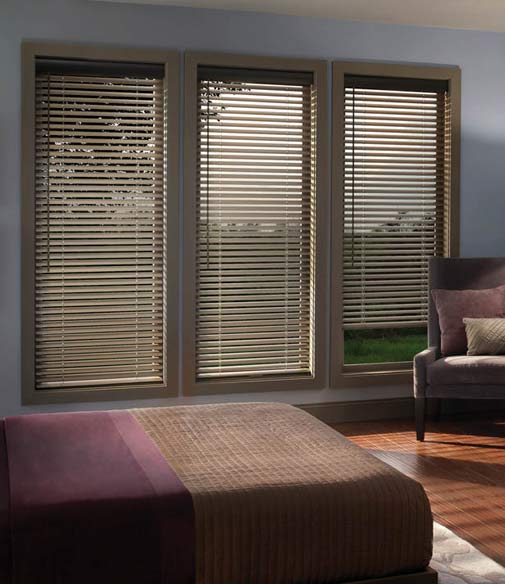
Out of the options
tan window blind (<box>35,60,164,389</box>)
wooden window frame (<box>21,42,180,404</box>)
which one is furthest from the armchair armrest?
tan window blind (<box>35,60,164,389</box>)

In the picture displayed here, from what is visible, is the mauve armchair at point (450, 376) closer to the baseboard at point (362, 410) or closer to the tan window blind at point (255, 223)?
the baseboard at point (362, 410)

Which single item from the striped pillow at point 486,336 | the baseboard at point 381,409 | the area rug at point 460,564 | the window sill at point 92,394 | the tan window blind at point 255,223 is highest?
the tan window blind at point 255,223

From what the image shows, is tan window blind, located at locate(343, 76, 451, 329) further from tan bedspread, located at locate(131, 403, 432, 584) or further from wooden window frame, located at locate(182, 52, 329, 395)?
tan bedspread, located at locate(131, 403, 432, 584)

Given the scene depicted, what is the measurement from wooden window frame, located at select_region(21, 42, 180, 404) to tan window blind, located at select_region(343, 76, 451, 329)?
1220 millimetres

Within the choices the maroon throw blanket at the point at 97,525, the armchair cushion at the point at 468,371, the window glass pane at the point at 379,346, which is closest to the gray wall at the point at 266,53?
the armchair cushion at the point at 468,371

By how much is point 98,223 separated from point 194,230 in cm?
62

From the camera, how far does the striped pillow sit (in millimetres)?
5145

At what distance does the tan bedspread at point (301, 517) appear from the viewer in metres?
2.34

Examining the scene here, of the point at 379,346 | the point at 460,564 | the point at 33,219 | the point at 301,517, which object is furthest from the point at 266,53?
the point at 379,346

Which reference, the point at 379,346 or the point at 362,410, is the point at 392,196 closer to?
the point at 362,410

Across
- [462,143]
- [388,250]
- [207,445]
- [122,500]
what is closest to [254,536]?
[122,500]

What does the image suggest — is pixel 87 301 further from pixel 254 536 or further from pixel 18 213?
pixel 254 536

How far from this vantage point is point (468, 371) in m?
4.95

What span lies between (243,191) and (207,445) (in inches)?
109
